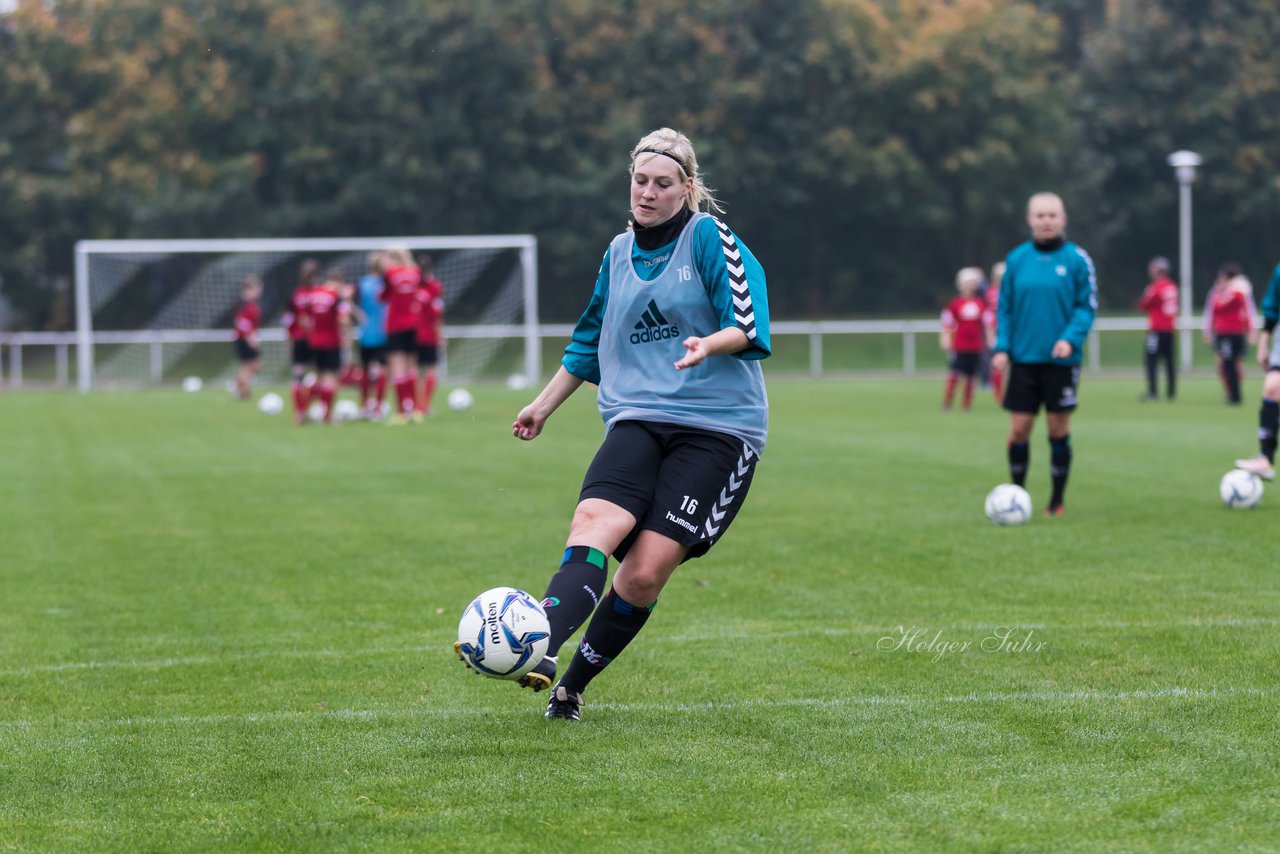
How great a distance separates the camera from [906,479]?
13289mm

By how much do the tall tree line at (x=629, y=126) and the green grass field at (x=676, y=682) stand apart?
30.9 m

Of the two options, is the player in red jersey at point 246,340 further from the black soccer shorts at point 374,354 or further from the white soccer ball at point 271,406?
the black soccer shorts at point 374,354

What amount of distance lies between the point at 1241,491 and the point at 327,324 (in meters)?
12.5

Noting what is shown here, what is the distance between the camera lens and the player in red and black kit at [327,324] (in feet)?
66.7

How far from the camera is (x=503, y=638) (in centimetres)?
457

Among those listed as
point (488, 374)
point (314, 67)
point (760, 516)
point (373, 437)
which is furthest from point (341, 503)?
point (314, 67)

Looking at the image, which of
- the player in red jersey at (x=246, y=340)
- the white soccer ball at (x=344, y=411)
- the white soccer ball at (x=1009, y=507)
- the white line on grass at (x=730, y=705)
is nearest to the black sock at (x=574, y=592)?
the white line on grass at (x=730, y=705)

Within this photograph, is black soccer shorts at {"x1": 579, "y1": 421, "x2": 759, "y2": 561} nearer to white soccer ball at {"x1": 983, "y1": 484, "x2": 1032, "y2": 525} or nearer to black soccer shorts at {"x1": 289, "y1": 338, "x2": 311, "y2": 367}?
white soccer ball at {"x1": 983, "y1": 484, "x2": 1032, "y2": 525}

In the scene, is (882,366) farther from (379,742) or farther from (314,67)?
(379,742)

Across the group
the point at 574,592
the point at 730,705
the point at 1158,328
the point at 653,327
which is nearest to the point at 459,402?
the point at 1158,328

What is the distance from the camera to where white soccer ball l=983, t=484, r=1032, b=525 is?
1016 cm

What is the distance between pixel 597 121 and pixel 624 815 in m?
41.1

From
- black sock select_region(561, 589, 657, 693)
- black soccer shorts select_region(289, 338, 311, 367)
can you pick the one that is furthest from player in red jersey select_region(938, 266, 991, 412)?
black sock select_region(561, 589, 657, 693)

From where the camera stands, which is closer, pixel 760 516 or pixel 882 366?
pixel 760 516
